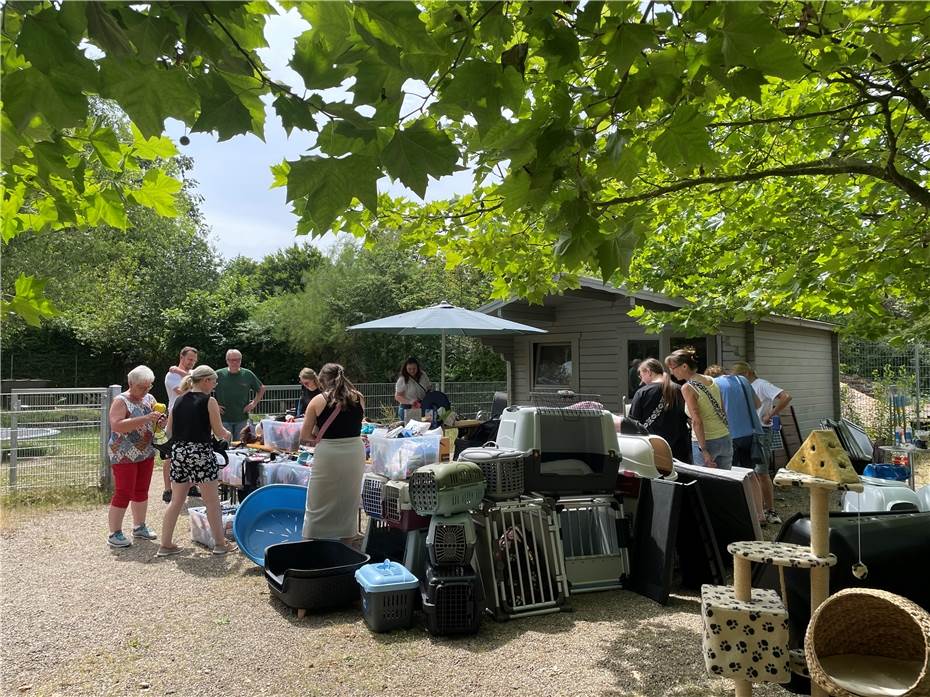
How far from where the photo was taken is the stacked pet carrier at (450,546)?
159 inches

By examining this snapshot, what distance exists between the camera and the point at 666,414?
5965mm

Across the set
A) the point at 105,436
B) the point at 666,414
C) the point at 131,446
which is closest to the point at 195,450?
the point at 131,446

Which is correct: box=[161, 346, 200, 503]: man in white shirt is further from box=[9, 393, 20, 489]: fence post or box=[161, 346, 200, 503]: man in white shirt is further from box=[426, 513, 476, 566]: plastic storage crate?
box=[426, 513, 476, 566]: plastic storage crate

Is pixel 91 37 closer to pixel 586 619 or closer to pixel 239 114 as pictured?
pixel 239 114

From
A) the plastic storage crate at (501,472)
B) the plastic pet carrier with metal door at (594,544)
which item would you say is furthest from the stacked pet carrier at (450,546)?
the plastic pet carrier with metal door at (594,544)

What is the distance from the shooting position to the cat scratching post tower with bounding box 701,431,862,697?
253 centimetres

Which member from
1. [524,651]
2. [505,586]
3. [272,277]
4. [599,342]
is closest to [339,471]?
[505,586]

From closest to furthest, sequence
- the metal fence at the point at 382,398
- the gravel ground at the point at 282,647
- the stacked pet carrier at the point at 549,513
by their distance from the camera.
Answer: the gravel ground at the point at 282,647, the stacked pet carrier at the point at 549,513, the metal fence at the point at 382,398

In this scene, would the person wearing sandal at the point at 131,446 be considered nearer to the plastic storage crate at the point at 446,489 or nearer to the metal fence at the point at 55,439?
the metal fence at the point at 55,439

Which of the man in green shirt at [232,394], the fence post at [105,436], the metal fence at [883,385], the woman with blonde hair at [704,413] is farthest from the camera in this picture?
the metal fence at [883,385]

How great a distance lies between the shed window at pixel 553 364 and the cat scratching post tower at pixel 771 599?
29.3 ft

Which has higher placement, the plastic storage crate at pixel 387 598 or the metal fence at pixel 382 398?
the metal fence at pixel 382 398

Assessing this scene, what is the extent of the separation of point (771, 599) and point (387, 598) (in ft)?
7.95

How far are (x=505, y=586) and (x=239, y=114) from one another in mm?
3937
